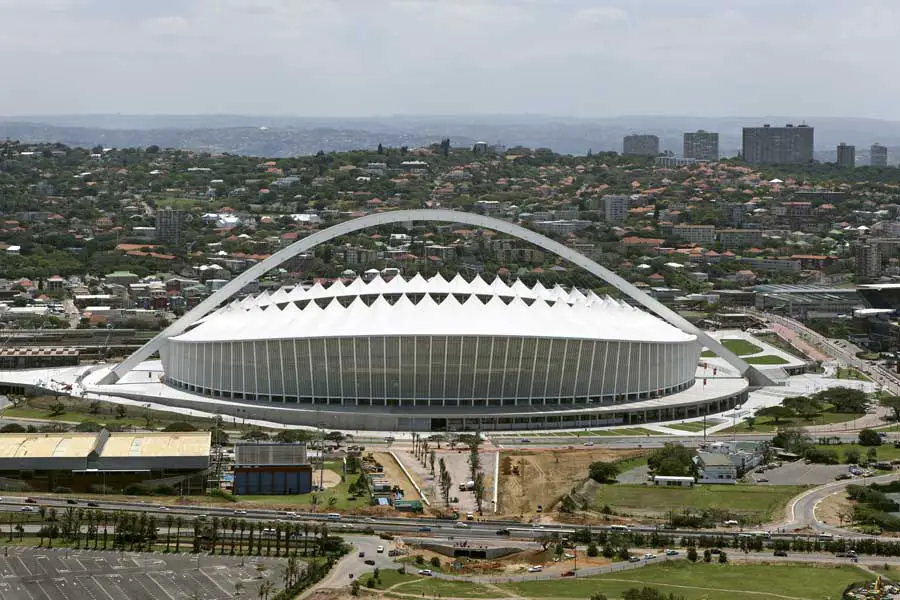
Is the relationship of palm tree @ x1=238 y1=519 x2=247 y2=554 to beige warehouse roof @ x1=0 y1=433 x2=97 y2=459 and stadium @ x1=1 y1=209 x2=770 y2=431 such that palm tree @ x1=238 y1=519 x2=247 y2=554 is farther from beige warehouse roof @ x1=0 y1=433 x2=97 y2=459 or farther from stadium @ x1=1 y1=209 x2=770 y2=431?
stadium @ x1=1 y1=209 x2=770 y2=431

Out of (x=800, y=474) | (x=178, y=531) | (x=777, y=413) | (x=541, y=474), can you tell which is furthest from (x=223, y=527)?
(x=777, y=413)

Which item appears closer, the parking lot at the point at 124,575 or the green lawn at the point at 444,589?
the parking lot at the point at 124,575

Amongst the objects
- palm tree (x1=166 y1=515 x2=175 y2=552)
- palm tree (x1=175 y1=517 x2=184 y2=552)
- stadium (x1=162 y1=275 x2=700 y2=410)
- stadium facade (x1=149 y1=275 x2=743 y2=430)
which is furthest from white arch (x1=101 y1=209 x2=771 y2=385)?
palm tree (x1=175 y1=517 x2=184 y2=552)

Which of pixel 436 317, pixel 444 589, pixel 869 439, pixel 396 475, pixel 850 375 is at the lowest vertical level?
pixel 850 375

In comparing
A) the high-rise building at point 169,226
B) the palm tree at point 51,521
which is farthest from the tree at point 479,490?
the high-rise building at point 169,226

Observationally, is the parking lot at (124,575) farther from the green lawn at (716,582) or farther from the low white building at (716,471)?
the low white building at (716,471)

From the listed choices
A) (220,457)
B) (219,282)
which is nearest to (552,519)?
(220,457)

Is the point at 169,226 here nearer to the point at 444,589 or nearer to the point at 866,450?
the point at 866,450
